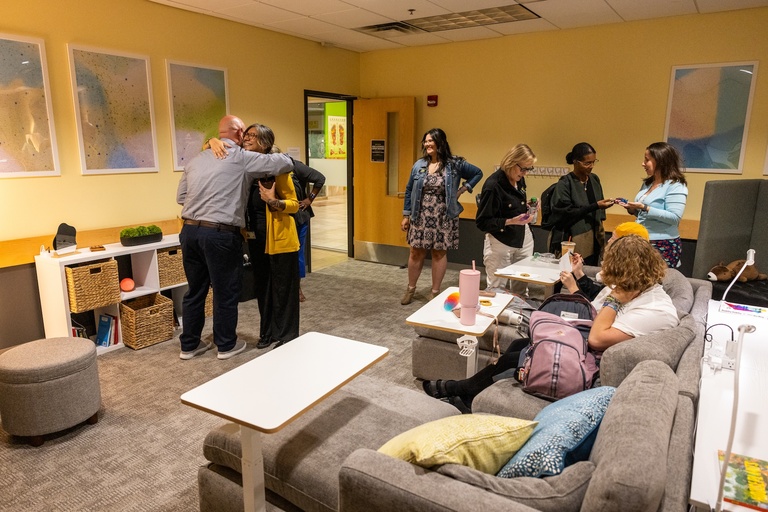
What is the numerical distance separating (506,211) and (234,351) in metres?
2.25

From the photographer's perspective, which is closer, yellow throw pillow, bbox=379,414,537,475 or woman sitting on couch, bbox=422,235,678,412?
yellow throw pillow, bbox=379,414,537,475

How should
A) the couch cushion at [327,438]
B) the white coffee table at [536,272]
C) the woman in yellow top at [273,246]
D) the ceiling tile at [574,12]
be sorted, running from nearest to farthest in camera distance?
the couch cushion at [327,438] < the white coffee table at [536,272] < the woman in yellow top at [273,246] < the ceiling tile at [574,12]

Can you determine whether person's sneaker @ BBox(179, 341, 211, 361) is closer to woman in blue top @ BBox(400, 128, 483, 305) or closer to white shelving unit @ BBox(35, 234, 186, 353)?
white shelving unit @ BBox(35, 234, 186, 353)

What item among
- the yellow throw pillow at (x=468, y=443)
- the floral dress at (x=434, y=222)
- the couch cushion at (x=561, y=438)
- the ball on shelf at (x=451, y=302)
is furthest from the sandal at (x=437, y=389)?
the floral dress at (x=434, y=222)

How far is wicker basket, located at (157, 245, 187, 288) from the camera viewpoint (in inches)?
154

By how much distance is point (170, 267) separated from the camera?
13.0 feet

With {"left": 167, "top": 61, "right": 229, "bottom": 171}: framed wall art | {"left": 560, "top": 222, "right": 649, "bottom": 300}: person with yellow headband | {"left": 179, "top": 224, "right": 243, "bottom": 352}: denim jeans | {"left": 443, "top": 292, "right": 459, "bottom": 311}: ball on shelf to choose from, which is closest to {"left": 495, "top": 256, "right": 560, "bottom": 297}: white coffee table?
{"left": 560, "top": 222, "right": 649, "bottom": 300}: person with yellow headband

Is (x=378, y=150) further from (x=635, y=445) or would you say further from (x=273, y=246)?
(x=635, y=445)

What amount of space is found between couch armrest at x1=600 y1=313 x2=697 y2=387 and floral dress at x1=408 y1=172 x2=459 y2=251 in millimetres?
2710

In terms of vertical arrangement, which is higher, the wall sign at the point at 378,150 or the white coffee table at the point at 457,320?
the wall sign at the point at 378,150

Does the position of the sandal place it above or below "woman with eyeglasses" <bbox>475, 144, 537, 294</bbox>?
below

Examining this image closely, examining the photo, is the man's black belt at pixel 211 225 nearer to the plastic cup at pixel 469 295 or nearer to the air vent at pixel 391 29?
the plastic cup at pixel 469 295

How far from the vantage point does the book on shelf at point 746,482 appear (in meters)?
1.12

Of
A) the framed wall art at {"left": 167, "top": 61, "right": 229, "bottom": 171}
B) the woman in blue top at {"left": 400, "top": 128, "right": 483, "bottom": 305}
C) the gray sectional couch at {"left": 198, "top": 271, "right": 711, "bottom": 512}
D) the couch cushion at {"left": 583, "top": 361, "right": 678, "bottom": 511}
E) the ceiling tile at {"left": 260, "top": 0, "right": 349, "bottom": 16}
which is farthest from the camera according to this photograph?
the woman in blue top at {"left": 400, "top": 128, "right": 483, "bottom": 305}
